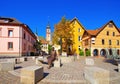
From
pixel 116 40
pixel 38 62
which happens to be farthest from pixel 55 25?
pixel 38 62

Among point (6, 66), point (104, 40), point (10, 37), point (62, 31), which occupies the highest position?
point (62, 31)

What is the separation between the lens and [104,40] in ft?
153

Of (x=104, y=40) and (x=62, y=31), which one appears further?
(x=104, y=40)

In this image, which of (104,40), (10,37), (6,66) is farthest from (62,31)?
(6,66)

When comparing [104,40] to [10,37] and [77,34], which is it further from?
[10,37]

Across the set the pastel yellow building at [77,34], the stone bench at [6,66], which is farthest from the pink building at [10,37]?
the stone bench at [6,66]

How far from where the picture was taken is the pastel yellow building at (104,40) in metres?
45.8

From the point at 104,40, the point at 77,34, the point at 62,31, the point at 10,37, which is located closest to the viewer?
the point at 10,37

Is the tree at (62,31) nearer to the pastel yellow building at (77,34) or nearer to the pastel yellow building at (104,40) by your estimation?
the pastel yellow building at (104,40)

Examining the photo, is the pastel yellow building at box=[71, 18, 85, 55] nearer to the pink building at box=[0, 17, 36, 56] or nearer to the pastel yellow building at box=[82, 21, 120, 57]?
the pastel yellow building at box=[82, 21, 120, 57]

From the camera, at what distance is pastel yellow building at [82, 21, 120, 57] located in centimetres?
4575

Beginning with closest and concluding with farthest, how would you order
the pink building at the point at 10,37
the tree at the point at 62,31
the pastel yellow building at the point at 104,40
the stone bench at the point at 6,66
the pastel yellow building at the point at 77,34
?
1. the stone bench at the point at 6,66
2. the pink building at the point at 10,37
3. the tree at the point at 62,31
4. the pastel yellow building at the point at 104,40
5. the pastel yellow building at the point at 77,34

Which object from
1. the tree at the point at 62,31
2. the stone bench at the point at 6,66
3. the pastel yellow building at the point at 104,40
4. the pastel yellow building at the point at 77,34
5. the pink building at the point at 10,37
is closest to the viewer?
the stone bench at the point at 6,66

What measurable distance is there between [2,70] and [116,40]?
4279 centimetres
